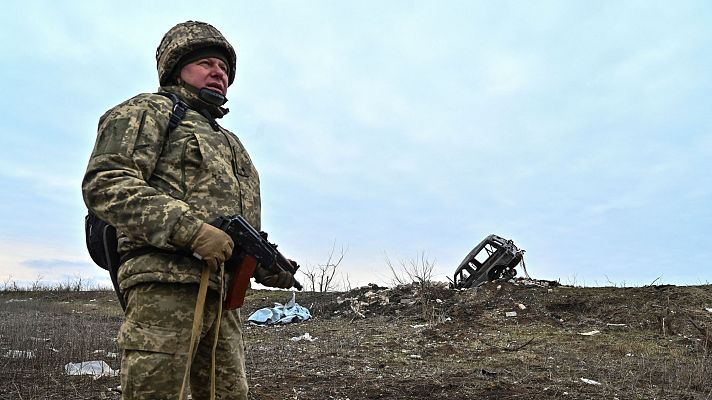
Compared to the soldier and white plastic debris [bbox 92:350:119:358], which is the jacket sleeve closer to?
the soldier

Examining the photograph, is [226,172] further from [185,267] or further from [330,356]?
[330,356]

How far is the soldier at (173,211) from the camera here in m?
1.82

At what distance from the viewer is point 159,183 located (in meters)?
2.00

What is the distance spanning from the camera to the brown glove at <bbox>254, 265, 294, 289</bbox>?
226 centimetres

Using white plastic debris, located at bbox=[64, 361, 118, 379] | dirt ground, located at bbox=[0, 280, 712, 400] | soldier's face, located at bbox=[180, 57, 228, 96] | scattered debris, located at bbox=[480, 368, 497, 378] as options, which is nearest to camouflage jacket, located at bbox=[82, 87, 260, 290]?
soldier's face, located at bbox=[180, 57, 228, 96]

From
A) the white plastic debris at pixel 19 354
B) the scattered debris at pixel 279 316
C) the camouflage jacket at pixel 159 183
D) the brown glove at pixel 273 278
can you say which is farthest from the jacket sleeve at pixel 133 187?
the scattered debris at pixel 279 316

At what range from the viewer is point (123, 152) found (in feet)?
6.14

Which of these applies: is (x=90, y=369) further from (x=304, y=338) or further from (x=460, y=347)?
(x=460, y=347)

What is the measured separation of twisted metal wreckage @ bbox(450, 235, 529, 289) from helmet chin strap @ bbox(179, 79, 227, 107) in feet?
25.6

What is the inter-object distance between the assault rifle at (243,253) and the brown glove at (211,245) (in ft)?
0.34

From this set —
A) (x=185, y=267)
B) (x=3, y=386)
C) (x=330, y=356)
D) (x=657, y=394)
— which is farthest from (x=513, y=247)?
(x=185, y=267)

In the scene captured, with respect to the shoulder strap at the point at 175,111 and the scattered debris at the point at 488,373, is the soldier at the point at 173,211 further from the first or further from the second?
the scattered debris at the point at 488,373

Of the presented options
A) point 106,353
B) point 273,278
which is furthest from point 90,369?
point 273,278

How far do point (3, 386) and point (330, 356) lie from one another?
3167 millimetres
